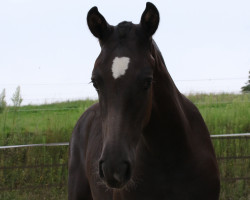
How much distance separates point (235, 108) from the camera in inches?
320

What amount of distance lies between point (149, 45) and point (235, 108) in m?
5.98

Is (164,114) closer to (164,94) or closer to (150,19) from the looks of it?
(164,94)

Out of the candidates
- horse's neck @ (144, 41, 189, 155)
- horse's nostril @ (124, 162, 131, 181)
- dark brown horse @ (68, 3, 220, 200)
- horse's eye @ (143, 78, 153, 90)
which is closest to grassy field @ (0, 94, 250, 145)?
dark brown horse @ (68, 3, 220, 200)

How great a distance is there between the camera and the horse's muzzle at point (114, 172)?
2.02 m

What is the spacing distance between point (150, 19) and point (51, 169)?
461 centimetres

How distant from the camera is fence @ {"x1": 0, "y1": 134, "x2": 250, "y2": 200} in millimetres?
6305

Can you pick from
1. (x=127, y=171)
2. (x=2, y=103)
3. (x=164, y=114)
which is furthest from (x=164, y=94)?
(x=2, y=103)

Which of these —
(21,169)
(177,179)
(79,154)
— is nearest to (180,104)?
(177,179)

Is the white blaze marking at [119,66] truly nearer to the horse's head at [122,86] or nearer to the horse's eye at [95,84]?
the horse's head at [122,86]

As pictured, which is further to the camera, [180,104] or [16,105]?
[16,105]

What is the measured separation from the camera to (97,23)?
8.28 feet

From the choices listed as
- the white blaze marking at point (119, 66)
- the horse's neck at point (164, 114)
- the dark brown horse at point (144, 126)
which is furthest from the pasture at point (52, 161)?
the white blaze marking at point (119, 66)

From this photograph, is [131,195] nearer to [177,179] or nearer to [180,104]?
[177,179]

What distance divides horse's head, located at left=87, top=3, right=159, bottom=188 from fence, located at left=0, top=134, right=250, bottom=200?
13.2 ft
